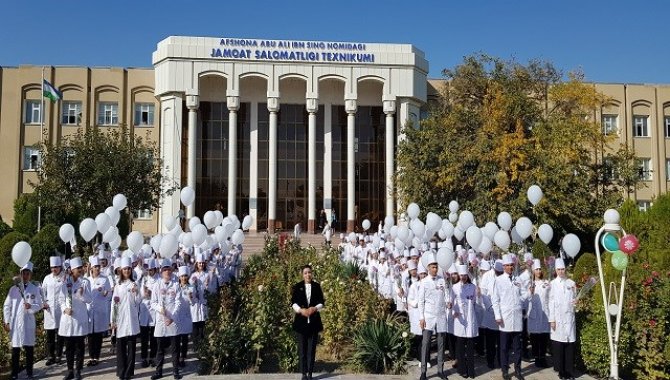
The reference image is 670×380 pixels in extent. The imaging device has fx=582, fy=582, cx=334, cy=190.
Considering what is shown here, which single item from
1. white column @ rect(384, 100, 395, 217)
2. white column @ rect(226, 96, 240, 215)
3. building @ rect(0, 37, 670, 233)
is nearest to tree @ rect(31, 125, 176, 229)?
building @ rect(0, 37, 670, 233)

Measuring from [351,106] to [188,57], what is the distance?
1024 centimetres

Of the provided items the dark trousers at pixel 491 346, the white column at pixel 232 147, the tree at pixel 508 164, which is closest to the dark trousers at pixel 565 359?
the dark trousers at pixel 491 346

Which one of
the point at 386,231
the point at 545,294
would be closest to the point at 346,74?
the point at 386,231

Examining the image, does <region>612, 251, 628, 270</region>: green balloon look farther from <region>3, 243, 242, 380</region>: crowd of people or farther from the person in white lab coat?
the person in white lab coat

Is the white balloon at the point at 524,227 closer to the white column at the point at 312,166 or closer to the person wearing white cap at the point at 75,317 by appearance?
the person wearing white cap at the point at 75,317

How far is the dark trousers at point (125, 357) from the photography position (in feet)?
29.6

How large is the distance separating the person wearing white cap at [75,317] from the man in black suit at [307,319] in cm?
348

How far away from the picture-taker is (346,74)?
36.2 metres

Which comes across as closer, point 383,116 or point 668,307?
point 668,307

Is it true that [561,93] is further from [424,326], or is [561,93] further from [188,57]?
[424,326]

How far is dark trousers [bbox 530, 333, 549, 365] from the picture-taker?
10.0 metres

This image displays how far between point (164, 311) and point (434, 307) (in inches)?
169

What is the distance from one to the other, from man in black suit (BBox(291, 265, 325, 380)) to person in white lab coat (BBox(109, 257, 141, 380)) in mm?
2610

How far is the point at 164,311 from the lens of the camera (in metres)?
9.27
